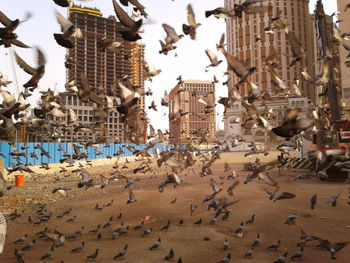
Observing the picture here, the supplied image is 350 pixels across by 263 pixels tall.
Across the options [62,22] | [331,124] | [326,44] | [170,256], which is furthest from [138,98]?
[326,44]

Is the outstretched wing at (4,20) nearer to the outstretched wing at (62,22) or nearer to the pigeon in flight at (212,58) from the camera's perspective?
the outstretched wing at (62,22)

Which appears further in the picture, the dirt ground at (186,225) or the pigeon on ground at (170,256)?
the dirt ground at (186,225)

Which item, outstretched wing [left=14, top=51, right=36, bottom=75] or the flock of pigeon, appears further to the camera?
outstretched wing [left=14, top=51, right=36, bottom=75]

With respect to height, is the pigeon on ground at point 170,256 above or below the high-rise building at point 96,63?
below

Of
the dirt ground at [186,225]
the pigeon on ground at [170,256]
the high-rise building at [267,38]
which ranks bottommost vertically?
the dirt ground at [186,225]

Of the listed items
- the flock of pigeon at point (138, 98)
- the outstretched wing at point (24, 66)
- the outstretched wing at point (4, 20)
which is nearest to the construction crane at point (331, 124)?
the flock of pigeon at point (138, 98)

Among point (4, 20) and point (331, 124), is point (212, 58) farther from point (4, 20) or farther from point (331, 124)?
point (331, 124)

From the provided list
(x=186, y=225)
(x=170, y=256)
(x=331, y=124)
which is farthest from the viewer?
(x=331, y=124)

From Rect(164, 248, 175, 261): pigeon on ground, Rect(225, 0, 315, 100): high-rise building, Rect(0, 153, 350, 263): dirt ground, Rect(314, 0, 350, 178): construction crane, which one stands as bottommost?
Rect(0, 153, 350, 263): dirt ground

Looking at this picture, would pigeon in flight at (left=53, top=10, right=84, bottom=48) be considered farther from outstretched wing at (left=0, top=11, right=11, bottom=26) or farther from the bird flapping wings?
outstretched wing at (left=0, top=11, right=11, bottom=26)

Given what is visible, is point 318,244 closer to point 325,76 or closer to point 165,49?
point 325,76

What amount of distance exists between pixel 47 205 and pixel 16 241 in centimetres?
368

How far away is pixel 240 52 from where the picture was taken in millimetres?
63156

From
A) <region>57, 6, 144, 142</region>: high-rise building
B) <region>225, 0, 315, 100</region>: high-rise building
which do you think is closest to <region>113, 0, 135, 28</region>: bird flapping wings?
<region>57, 6, 144, 142</region>: high-rise building
